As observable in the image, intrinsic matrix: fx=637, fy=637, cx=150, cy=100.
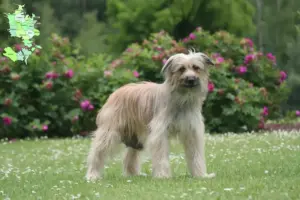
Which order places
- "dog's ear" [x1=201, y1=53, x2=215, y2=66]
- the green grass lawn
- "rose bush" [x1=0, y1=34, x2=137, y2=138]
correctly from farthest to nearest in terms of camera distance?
"rose bush" [x1=0, y1=34, x2=137, y2=138] < "dog's ear" [x1=201, y1=53, x2=215, y2=66] < the green grass lawn

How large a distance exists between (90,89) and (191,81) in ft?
32.8

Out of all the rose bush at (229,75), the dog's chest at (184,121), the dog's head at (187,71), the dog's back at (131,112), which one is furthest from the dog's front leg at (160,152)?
the rose bush at (229,75)

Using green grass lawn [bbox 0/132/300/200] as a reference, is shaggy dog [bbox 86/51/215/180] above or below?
above

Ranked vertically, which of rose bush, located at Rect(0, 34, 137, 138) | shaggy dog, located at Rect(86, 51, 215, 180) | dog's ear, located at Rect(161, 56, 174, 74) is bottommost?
rose bush, located at Rect(0, 34, 137, 138)

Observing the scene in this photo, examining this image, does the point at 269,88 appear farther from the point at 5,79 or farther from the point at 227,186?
the point at 227,186

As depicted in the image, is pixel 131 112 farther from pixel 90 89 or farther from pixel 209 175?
pixel 90 89

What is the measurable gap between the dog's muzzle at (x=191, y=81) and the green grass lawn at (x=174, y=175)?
3.85ft

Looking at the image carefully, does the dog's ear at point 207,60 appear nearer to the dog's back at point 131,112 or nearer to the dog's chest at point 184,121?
the dog's chest at point 184,121

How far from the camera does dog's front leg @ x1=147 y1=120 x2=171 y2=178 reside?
8.80 metres

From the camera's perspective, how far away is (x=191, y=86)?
28.7 ft

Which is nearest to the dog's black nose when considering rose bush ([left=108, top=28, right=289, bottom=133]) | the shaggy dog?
the shaggy dog

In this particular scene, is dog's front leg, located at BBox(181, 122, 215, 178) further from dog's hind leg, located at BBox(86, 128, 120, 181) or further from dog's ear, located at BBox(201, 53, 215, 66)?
dog's hind leg, located at BBox(86, 128, 120, 181)

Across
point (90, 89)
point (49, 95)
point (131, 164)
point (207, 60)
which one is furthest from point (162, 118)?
point (90, 89)

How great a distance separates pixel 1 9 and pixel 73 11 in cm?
1667
